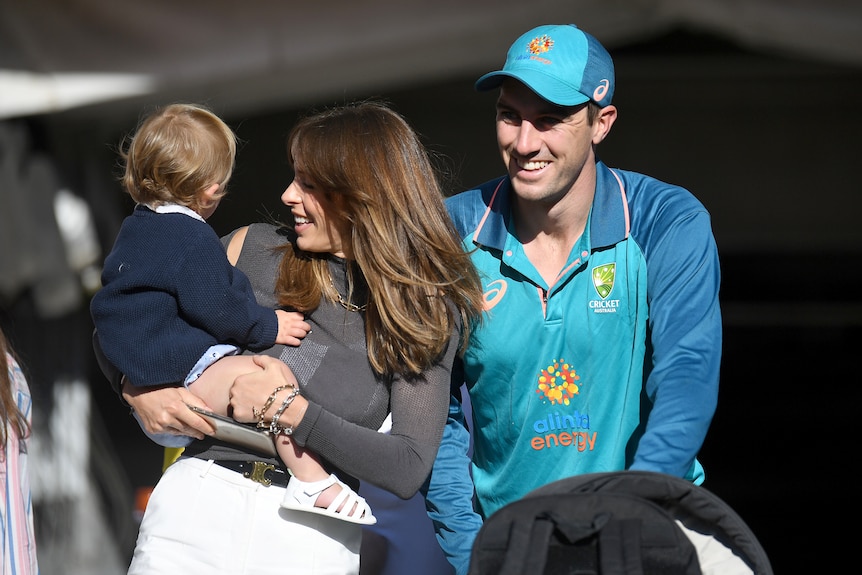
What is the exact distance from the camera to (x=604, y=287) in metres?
2.32

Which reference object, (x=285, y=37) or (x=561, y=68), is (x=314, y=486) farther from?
(x=285, y=37)

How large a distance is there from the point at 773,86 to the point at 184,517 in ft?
16.7

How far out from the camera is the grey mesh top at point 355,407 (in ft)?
6.74

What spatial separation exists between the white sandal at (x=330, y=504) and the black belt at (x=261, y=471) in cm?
2

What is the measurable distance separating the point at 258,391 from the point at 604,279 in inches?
31.8

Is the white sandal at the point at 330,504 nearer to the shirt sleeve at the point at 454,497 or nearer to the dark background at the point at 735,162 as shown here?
the shirt sleeve at the point at 454,497

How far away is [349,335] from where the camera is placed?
2.22m

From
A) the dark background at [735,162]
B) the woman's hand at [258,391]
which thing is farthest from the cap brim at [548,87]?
the dark background at [735,162]

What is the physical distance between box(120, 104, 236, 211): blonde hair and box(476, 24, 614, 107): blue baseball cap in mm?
633

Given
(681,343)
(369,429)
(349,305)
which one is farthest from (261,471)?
(681,343)

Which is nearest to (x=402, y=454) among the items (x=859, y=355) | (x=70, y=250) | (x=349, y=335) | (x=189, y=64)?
(x=349, y=335)

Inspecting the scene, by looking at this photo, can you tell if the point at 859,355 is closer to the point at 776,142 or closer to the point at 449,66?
the point at 776,142

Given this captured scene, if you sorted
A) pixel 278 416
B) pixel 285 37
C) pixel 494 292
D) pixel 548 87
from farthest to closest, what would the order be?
pixel 285 37, pixel 494 292, pixel 548 87, pixel 278 416

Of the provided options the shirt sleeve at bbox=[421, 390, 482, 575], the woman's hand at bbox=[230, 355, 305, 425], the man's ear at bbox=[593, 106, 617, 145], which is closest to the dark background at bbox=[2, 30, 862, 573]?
the man's ear at bbox=[593, 106, 617, 145]
